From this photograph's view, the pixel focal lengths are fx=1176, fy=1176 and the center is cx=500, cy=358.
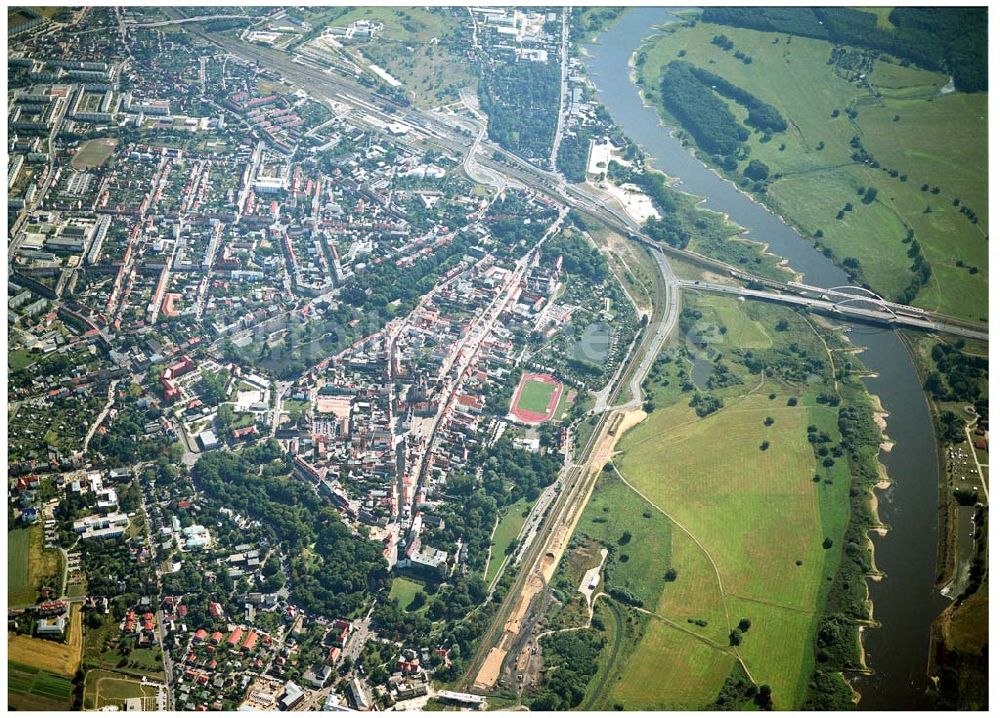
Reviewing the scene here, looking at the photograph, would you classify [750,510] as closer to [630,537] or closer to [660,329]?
[630,537]

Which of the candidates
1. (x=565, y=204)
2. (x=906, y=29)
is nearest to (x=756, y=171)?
(x=565, y=204)

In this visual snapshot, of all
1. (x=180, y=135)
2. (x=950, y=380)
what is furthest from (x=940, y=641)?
(x=180, y=135)

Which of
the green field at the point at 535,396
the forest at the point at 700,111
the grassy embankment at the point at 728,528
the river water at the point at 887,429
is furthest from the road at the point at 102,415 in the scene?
the forest at the point at 700,111

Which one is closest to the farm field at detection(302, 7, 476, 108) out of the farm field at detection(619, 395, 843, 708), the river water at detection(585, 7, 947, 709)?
the river water at detection(585, 7, 947, 709)

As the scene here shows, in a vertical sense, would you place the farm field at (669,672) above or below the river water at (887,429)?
below

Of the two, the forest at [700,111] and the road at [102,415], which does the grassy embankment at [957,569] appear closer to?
the forest at [700,111]

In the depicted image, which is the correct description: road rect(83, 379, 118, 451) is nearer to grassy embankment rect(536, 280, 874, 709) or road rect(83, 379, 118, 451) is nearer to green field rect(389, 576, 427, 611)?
green field rect(389, 576, 427, 611)
